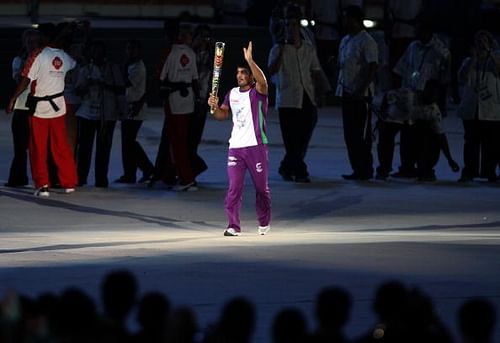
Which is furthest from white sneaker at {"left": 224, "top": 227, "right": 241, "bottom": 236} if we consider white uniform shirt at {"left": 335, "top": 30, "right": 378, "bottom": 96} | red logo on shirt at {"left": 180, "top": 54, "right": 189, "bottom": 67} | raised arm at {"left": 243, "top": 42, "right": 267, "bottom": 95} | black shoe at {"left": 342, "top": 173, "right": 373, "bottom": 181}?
black shoe at {"left": 342, "top": 173, "right": 373, "bottom": 181}

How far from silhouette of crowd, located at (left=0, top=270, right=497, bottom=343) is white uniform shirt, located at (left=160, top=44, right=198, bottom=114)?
475 inches

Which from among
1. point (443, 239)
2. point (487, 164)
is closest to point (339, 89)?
point (487, 164)

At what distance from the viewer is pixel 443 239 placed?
15.4 m

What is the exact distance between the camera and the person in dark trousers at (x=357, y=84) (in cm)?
2017

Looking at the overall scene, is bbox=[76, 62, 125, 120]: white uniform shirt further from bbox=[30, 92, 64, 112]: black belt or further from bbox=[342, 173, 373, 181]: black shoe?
bbox=[342, 173, 373, 181]: black shoe

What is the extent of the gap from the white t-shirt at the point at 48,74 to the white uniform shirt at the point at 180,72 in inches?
44.8

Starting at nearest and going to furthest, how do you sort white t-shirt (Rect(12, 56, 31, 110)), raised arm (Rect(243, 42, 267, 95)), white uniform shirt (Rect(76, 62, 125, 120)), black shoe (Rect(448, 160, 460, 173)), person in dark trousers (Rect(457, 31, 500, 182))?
raised arm (Rect(243, 42, 267, 95))
white t-shirt (Rect(12, 56, 31, 110))
white uniform shirt (Rect(76, 62, 125, 120))
person in dark trousers (Rect(457, 31, 500, 182))
black shoe (Rect(448, 160, 460, 173))

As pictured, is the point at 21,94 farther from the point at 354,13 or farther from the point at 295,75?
the point at 354,13

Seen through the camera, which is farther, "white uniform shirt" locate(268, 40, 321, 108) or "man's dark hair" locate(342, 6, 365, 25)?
"white uniform shirt" locate(268, 40, 321, 108)

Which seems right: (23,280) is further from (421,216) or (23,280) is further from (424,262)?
(421,216)

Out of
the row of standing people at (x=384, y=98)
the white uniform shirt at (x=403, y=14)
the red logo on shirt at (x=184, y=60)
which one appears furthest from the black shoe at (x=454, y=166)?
the white uniform shirt at (x=403, y=14)

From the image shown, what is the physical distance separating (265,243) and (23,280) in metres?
3.09

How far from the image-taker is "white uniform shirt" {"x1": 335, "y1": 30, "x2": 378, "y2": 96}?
20.2 m

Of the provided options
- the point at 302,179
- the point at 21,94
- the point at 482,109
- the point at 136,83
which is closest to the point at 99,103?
the point at 136,83
